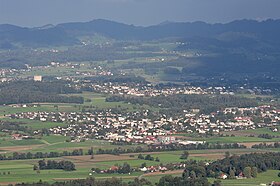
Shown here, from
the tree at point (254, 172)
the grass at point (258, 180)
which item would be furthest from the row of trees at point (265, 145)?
the tree at point (254, 172)

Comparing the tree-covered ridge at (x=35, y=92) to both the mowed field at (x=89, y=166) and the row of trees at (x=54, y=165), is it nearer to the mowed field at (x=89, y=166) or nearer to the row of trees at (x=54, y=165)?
the mowed field at (x=89, y=166)

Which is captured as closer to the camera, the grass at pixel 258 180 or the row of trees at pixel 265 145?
the grass at pixel 258 180

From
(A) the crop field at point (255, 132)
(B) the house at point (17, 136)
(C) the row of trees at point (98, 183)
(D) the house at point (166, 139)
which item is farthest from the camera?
(A) the crop field at point (255, 132)

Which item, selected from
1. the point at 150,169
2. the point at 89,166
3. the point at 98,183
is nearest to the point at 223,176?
the point at 150,169

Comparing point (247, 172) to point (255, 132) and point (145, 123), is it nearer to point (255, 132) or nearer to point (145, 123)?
point (255, 132)

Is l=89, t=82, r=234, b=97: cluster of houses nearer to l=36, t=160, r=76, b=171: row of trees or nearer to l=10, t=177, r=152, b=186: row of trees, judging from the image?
l=36, t=160, r=76, b=171: row of trees

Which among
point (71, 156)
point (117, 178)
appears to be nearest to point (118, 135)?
point (71, 156)

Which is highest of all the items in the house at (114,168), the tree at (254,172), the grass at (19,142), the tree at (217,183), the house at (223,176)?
the tree at (217,183)

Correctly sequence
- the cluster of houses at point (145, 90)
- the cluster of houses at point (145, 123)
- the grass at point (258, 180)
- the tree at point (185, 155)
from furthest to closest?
the cluster of houses at point (145, 90) → the cluster of houses at point (145, 123) → the tree at point (185, 155) → the grass at point (258, 180)

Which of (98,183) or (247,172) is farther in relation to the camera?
(247,172)
